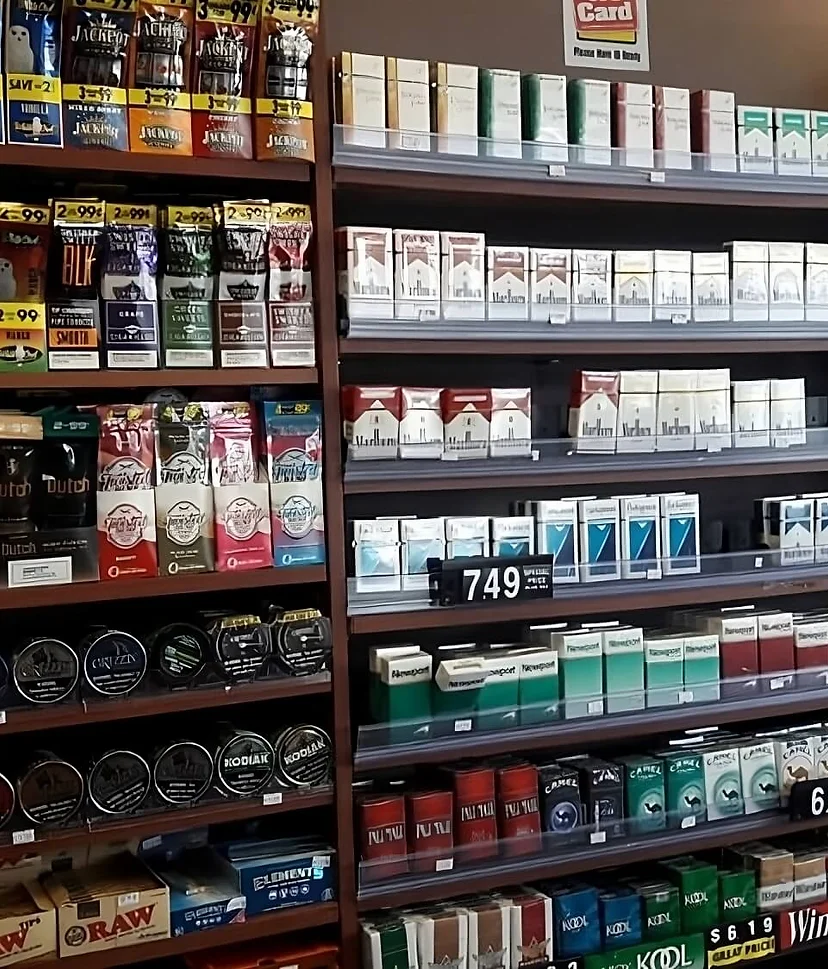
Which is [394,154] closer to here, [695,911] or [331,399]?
[331,399]

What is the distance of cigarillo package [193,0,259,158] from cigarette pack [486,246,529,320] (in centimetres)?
65

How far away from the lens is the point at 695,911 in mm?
3061

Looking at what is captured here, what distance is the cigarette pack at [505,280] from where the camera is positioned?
285 cm

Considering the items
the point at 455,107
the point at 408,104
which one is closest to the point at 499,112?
the point at 455,107

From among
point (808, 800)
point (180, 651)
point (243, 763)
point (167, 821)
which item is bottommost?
point (808, 800)

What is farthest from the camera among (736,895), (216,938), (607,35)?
(607,35)

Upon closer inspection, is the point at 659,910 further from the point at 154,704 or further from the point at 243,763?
the point at 154,704

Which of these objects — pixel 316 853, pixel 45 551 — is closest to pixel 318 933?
pixel 316 853

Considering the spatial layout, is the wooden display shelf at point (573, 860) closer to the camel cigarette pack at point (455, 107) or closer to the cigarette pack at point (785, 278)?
the cigarette pack at point (785, 278)

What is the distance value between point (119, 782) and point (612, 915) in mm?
1294

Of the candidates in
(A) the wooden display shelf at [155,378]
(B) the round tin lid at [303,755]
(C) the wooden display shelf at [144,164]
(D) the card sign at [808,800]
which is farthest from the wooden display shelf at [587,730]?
(C) the wooden display shelf at [144,164]

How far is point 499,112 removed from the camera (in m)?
2.83

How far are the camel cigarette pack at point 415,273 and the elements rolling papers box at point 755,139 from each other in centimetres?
90

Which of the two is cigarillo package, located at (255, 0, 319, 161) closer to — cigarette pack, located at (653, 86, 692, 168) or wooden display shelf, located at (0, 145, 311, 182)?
wooden display shelf, located at (0, 145, 311, 182)
